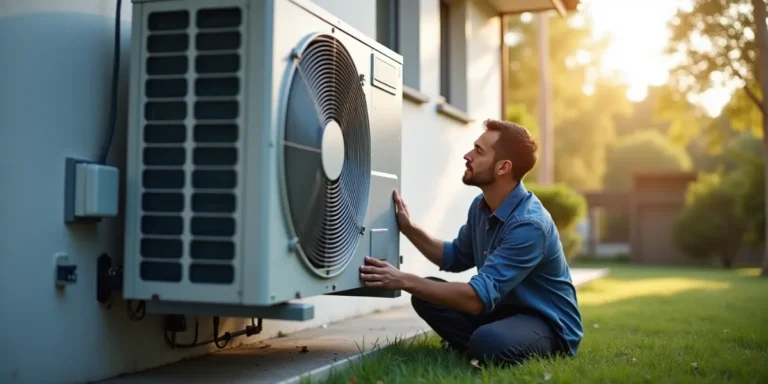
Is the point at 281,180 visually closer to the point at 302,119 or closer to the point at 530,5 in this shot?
the point at 302,119

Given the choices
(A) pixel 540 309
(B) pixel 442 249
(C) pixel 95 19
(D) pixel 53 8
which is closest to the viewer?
(D) pixel 53 8

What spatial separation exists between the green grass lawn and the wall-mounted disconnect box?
0.85 m

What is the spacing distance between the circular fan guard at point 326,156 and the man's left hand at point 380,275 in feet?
0.41

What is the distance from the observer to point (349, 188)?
2.83 m

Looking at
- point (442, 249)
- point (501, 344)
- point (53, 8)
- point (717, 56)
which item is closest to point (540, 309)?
point (501, 344)

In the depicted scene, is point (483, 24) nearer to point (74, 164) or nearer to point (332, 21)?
point (332, 21)

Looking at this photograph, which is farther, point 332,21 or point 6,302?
point 332,21

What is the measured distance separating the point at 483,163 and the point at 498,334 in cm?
67

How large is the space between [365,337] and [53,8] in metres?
1.98

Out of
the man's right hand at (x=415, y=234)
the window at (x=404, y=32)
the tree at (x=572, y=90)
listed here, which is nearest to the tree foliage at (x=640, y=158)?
the tree at (x=572, y=90)

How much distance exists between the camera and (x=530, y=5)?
7848 mm

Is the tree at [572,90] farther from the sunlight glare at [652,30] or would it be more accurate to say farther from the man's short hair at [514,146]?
the man's short hair at [514,146]

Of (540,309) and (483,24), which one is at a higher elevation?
(483,24)

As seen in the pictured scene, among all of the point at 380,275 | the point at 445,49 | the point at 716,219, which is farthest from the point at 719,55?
the point at 380,275
